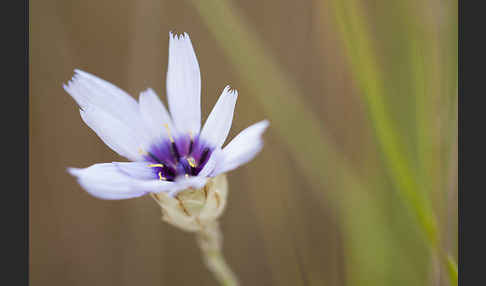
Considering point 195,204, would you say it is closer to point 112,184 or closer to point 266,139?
point 112,184

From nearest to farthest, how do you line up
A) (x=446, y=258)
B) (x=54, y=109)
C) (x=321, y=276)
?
(x=446, y=258)
(x=321, y=276)
(x=54, y=109)

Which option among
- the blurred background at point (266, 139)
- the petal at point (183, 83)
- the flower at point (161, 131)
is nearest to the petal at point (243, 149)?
the flower at point (161, 131)

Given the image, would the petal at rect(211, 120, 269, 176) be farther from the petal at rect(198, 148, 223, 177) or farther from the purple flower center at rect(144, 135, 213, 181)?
the purple flower center at rect(144, 135, 213, 181)

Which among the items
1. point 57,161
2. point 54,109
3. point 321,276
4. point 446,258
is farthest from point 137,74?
point 446,258

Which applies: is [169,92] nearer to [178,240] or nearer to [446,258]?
[446,258]

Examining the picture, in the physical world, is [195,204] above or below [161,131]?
below

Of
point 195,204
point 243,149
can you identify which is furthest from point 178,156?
point 243,149
